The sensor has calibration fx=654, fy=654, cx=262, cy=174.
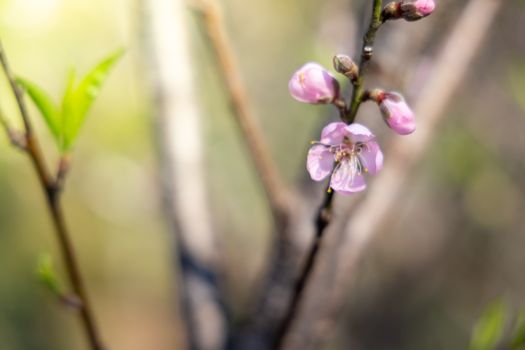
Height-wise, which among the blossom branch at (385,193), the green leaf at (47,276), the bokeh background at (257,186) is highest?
the green leaf at (47,276)

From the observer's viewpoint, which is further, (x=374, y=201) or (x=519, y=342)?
(x=374, y=201)

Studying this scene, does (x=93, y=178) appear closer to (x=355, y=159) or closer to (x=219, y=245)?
(x=219, y=245)

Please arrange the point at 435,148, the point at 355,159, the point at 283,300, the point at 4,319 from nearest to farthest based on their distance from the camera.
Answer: the point at 355,159 < the point at 283,300 < the point at 435,148 < the point at 4,319

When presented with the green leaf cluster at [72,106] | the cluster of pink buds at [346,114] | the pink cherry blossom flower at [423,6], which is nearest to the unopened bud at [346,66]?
the cluster of pink buds at [346,114]

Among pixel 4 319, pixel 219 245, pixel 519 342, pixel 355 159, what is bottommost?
pixel 4 319

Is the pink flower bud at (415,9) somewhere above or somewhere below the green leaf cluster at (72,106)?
above

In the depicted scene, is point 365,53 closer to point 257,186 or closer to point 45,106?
point 45,106

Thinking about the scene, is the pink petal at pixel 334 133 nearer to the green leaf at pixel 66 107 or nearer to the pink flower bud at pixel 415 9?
the pink flower bud at pixel 415 9

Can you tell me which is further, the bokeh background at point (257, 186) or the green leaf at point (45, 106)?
the bokeh background at point (257, 186)

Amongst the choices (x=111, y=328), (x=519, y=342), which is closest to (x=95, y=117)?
(x=111, y=328)
